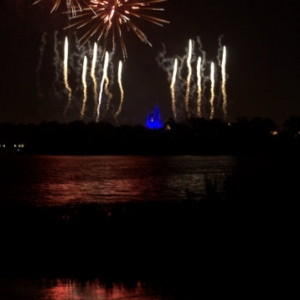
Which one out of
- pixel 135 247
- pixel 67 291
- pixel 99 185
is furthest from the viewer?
pixel 99 185

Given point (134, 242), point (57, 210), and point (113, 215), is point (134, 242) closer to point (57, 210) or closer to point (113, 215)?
point (113, 215)

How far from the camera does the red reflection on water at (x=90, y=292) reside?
456 inches

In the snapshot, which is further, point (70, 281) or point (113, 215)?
point (113, 215)

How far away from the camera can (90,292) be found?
12016 millimetres

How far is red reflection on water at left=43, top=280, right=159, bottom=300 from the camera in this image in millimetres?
11594

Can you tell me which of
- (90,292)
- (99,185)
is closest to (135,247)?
(90,292)

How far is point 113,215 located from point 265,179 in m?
3.66

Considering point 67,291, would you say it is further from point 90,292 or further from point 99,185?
point 99,185

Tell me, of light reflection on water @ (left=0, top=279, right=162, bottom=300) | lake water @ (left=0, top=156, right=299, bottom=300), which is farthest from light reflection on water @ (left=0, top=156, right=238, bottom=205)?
light reflection on water @ (left=0, top=279, right=162, bottom=300)

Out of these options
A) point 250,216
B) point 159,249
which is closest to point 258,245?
point 250,216

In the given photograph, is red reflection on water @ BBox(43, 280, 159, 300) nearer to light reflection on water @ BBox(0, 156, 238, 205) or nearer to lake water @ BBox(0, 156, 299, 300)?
lake water @ BBox(0, 156, 299, 300)

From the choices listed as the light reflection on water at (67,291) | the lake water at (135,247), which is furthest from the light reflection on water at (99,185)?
the light reflection on water at (67,291)

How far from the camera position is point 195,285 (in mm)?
12547

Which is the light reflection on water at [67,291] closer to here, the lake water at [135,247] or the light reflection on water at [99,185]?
the lake water at [135,247]
